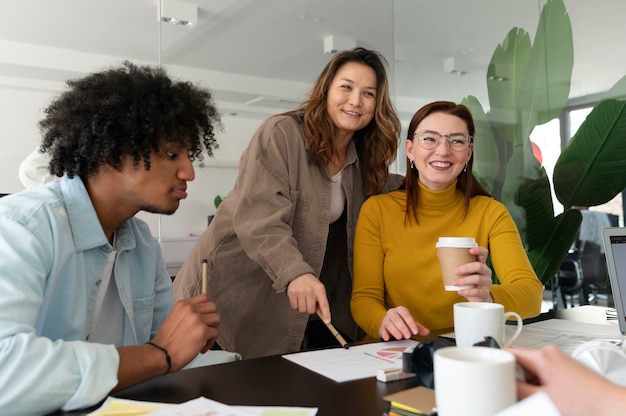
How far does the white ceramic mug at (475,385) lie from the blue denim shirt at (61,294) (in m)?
0.57

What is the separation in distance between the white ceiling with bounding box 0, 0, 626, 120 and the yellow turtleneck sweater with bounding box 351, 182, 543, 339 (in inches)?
69.9

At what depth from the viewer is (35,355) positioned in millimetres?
917

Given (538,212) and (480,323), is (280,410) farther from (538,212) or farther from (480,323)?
(538,212)

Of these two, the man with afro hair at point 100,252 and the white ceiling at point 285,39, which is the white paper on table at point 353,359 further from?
the white ceiling at point 285,39

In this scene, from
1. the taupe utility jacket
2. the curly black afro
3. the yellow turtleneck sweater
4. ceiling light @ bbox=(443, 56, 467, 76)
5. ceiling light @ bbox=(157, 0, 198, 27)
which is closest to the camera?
the curly black afro

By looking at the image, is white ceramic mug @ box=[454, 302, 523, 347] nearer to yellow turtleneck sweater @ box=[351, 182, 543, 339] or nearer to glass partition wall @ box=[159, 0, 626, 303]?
yellow turtleneck sweater @ box=[351, 182, 543, 339]

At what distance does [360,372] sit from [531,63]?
2.85 metres

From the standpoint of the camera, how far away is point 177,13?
4609 millimetres

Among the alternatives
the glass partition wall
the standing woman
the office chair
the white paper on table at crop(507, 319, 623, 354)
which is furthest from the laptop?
the office chair

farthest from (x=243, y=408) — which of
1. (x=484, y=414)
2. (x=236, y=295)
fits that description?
(x=236, y=295)

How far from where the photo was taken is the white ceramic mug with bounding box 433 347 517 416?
65 centimetres

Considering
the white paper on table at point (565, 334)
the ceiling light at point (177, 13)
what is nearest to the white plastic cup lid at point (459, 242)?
the white paper on table at point (565, 334)

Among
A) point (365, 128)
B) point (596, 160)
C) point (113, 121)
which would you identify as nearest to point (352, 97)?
point (365, 128)

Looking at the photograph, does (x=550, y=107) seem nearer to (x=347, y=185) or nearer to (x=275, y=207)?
(x=347, y=185)
